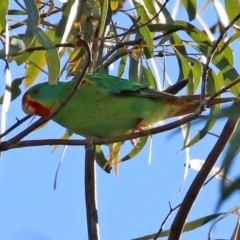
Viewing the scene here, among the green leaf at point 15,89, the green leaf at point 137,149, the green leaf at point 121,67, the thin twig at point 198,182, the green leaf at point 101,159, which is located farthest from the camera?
the green leaf at point 121,67

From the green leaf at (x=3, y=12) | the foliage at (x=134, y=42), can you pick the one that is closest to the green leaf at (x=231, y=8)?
the foliage at (x=134, y=42)

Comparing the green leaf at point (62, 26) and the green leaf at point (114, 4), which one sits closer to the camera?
the green leaf at point (62, 26)

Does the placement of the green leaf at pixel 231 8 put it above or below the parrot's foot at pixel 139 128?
above

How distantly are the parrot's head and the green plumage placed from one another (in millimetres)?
13

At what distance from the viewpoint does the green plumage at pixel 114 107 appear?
7.98 ft

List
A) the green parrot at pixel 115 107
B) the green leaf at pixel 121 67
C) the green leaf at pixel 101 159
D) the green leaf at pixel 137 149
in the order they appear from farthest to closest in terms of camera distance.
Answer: the green leaf at pixel 121 67
the green leaf at pixel 101 159
the green leaf at pixel 137 149
the green parrot at pixel 115 107

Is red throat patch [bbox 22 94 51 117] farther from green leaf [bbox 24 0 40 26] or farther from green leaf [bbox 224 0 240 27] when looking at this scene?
green leaf [bbox 224 0 240 27]

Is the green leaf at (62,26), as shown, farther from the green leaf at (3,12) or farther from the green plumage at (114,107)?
the green plumage at (114,107)

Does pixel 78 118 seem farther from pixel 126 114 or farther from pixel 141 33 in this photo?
pixel 141 33

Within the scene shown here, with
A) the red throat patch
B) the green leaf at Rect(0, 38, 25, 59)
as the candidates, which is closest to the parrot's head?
the red throat patch

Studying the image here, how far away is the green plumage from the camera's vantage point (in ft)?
7.98

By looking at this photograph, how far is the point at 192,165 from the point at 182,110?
0.33 meters

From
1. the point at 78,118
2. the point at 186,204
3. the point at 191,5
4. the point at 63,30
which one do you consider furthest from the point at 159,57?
the point at 186,204

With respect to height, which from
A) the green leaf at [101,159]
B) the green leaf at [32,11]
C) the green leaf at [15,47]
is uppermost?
the green leaf at [32,11]
